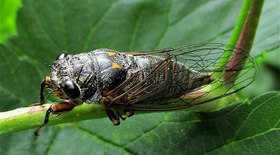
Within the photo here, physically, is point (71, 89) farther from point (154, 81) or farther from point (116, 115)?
point (154, 81)

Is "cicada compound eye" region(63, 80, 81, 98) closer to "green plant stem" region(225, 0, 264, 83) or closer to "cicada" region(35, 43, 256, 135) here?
"cicada" region(35, 43, 256, 135)

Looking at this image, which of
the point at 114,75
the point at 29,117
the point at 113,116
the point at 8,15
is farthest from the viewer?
the point at 8,15

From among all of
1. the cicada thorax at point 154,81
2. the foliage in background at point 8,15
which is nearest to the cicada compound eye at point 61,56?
the cicada thorax at point 154,81

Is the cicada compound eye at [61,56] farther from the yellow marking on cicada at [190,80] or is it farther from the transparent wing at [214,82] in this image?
the yellow marking on cicada at [190,80]

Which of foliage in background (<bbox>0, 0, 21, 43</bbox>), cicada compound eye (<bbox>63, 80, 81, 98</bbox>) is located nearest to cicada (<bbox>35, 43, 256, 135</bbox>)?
cicada compound eye (<bbox>63, 80, 81, 98</bbox>)

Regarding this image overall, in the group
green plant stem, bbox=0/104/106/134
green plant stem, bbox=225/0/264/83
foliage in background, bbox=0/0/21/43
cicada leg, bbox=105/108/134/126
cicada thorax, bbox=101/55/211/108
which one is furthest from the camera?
foliage in background, bbox=0/0/21/43

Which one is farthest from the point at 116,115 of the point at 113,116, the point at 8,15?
the point at 8,15
